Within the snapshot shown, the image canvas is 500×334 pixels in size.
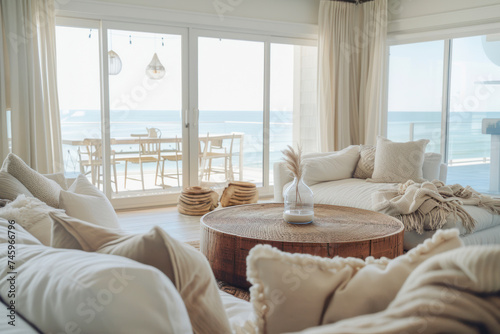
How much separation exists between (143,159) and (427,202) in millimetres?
3281

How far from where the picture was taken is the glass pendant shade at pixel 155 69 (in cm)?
536

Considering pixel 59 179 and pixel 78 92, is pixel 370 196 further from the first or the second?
pixel 78 92

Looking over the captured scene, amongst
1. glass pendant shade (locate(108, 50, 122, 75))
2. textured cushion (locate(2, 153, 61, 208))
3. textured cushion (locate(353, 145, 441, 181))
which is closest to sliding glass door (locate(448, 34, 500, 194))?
textured cushion (locate(353, 145, 441, 181))

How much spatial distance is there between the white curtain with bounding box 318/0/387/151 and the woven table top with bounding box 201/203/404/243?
126 inches

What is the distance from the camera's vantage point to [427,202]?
3221 millimetres

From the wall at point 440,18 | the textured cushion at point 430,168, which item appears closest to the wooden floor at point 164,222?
the textured cushion at point 430,168

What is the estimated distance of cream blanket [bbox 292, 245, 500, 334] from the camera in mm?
576

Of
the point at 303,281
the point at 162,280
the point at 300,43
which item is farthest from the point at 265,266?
the point at 300,43

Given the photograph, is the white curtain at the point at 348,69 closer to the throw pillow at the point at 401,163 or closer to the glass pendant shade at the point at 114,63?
the throw pillow at the point at 401,163

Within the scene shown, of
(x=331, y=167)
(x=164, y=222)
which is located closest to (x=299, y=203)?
(x=331, y=167)

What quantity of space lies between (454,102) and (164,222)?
141 inches

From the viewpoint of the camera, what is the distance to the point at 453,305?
0.59 metres

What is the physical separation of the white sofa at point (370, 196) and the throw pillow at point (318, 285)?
2.61m

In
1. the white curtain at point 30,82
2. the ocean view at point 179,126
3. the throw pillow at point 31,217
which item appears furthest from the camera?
the ocean view at point 179,126
